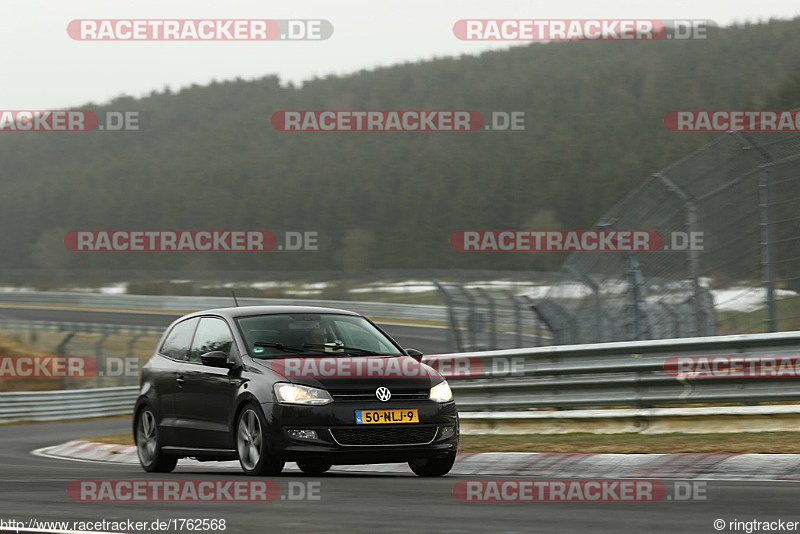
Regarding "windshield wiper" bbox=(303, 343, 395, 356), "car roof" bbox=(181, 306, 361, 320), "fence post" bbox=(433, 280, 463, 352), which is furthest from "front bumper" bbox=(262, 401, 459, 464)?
"fence post" bbox=(433, 280, 463, 352)

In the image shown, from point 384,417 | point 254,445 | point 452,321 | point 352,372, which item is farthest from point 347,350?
point 452,321

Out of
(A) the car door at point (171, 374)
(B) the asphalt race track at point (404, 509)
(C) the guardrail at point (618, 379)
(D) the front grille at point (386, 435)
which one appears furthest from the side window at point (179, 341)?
(C) the guardrail at point (618, 379)

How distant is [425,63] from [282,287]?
58.0 m

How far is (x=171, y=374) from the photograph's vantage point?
10.7m

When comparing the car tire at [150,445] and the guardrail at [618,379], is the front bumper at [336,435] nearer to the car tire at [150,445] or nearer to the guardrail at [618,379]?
the car tire at [150,445]

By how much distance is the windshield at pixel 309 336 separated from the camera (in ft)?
32.3

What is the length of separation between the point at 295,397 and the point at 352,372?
50 cm

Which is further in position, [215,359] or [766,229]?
[766,229]

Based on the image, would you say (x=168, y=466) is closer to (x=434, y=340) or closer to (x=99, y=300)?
(x=434, y=340)

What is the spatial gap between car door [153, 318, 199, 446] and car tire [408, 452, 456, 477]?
84.7 inches

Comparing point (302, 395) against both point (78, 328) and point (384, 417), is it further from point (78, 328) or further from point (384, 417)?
point (78, 328)

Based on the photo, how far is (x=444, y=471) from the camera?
969 centimetres

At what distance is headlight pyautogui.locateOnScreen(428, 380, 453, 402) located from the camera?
30.9ft

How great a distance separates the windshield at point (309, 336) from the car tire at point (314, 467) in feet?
2.92
